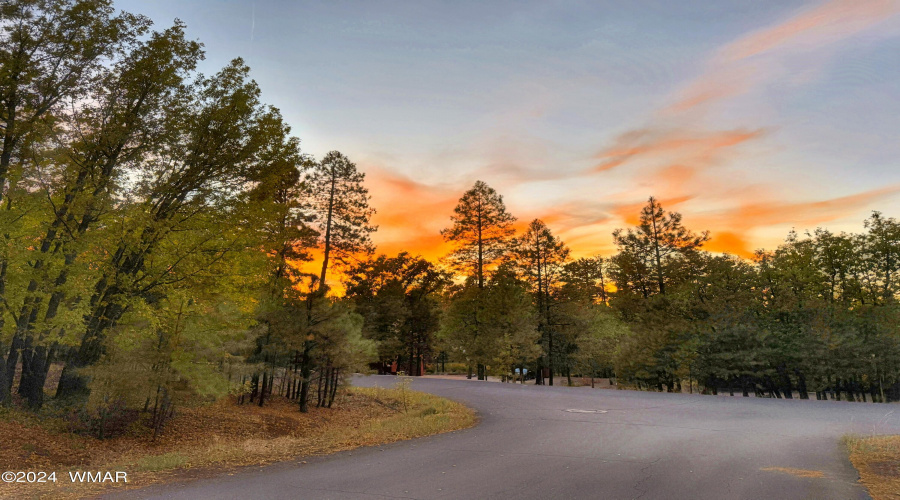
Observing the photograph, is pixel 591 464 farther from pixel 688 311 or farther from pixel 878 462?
pixel 688 311

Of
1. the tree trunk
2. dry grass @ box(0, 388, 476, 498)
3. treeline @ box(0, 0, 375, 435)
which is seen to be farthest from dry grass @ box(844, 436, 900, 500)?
the tree trunk

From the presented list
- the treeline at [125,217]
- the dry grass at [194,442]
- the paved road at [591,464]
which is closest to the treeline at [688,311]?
the paved road at [591,464]

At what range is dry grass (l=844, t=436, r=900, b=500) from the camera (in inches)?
251

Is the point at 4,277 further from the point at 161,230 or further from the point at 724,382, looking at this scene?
the point at 724,382

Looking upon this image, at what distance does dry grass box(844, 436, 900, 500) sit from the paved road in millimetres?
209

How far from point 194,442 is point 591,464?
10.2 m

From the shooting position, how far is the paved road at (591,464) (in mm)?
6395

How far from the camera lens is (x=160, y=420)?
39.3ft

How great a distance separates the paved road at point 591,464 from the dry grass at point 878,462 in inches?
8.2

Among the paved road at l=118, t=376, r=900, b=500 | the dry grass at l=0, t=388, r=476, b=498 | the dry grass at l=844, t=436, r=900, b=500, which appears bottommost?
the dry grass at l=0, t=388, r=476, b=498

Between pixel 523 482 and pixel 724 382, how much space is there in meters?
25.3

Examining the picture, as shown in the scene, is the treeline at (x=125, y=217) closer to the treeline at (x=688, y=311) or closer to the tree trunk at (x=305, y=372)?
the tree trunk at (x=305, y=372)

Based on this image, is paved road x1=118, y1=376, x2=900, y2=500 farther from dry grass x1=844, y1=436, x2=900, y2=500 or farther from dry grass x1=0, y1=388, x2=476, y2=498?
dry grass x1=0, y1=388, x2=476, y2=498

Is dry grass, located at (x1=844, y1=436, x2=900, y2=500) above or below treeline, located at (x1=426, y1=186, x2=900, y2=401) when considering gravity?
below
